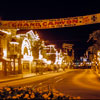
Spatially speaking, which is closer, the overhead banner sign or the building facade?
the overhead banner sign

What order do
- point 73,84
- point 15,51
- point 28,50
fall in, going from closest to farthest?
1. point 73,84
2. point 15,51
3. point 28,50

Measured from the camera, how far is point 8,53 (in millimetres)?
41219

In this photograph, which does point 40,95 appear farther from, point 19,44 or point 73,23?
point 19,44

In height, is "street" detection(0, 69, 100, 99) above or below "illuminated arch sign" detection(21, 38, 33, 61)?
below

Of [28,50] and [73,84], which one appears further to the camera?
[28,50]

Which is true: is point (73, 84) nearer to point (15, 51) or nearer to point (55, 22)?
point (55, 22)

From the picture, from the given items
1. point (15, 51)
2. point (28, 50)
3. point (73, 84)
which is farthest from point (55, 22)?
point (28, 50)

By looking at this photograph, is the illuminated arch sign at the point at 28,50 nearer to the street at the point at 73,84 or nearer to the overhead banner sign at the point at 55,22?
the street at the point at 73,84

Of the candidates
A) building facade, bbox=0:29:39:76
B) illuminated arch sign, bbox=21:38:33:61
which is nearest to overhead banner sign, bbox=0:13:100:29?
building facade, bbox=0:29:39:76

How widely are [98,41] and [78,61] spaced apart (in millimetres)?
156462

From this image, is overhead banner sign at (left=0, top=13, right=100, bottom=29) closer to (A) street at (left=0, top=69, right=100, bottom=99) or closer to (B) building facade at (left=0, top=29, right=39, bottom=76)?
(A) street at (left=0, top=69, right=100, bottom=99)

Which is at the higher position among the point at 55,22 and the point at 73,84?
the point at 55,22

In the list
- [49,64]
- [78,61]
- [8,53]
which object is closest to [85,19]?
[8,53]

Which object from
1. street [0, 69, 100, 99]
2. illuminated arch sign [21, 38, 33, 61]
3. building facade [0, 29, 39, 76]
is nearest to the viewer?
street [0, 69, 100, 99]
